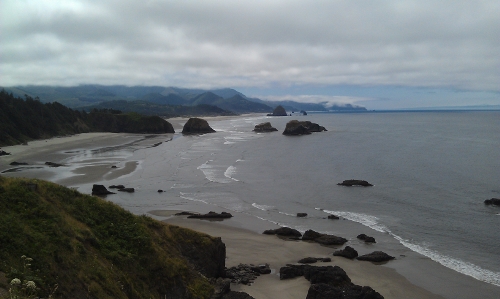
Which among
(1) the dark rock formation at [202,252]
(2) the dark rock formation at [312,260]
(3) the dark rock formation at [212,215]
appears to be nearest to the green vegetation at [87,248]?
(1) the dark rock formation at [202,252]

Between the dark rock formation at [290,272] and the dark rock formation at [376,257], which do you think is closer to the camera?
the dark rock formation at [290,272]

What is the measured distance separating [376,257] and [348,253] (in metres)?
1.61

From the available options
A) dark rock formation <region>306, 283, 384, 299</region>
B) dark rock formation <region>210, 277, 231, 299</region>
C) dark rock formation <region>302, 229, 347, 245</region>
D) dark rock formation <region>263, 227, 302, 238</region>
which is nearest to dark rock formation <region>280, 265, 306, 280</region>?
dark rock formation <region>306, 283, 384, 299</region>

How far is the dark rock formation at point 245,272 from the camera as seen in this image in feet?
59.5

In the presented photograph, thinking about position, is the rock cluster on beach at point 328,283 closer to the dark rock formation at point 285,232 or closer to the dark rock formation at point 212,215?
the dark rock formation at point 285,232

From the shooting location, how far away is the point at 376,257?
22.0m

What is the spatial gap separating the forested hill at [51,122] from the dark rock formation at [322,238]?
70.9 m

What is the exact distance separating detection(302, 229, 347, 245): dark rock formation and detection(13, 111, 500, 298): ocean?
3.04 feet

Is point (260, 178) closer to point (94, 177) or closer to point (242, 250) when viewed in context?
point (94, 177)

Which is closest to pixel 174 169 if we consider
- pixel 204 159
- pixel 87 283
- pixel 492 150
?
pixel 204 159

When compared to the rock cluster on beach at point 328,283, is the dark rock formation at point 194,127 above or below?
above

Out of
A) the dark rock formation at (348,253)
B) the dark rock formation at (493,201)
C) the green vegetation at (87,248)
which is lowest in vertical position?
the dark rock formation at (348,253)

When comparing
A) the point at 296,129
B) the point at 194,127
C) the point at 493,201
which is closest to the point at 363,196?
the point at 493,201

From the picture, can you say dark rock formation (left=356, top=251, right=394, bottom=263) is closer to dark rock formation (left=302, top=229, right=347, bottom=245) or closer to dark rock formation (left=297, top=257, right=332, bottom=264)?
dark rock formation (left=297, top=257, right=332, bottom=264)
